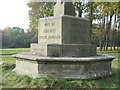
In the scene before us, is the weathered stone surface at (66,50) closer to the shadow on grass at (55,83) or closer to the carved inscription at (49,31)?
the carved inscription at (49,31)

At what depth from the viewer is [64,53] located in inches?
274

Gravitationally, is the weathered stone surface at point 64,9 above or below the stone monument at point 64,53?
above

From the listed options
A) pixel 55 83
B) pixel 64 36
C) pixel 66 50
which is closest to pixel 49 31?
pixel 64 36

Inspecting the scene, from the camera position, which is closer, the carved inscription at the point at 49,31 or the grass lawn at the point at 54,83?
the grass lawn at the point at 54,83

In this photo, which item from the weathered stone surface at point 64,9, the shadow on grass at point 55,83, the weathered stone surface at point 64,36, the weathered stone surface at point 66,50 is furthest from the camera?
the weathered stone surface at point 64,9

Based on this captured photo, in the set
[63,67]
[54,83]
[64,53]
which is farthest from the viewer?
[64,53]

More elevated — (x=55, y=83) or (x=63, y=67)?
(x=63, y=67)

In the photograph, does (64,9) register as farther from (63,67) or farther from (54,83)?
(54,83)

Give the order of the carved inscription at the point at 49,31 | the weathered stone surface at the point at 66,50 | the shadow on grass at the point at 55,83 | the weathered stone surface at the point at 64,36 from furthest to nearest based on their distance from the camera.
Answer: the carved inscription at the point at 49,31
the weathered stone surface at the point at 64,36
the weathered stone surface at the point at 66,50
the shadow on grass at the point at 55,83

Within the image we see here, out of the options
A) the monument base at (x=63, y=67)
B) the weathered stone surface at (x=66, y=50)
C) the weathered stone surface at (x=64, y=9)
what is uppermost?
the weathered stone surface at (x=64, y=9)

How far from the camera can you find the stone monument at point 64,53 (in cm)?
623

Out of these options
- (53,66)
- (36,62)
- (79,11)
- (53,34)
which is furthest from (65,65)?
(79,11)

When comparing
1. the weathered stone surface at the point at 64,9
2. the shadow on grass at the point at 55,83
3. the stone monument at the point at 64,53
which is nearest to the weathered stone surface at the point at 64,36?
the stone monument at the point at 64,53

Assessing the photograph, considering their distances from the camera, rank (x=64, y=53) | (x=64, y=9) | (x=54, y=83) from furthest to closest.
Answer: (x=64, y=9) < (x=64, y=53) < (x=54, y=83)
